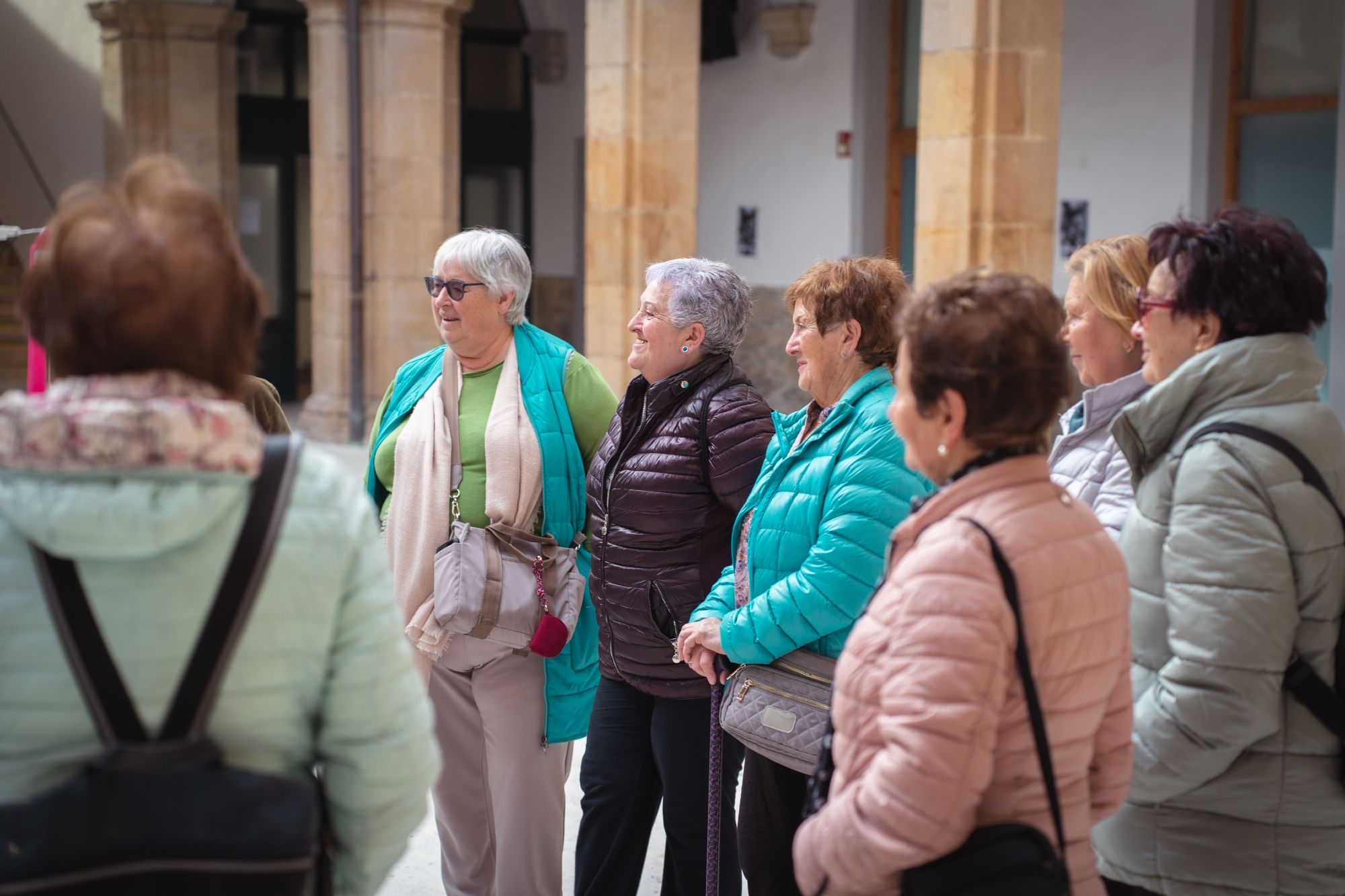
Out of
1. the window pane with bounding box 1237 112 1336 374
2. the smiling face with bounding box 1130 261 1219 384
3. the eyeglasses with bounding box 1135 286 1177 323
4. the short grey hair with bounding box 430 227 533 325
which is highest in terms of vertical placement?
the window pane with bounding box 1237 112 1336 374

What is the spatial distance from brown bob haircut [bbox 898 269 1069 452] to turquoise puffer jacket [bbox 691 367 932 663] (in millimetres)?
798

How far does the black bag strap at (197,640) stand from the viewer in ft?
5.41

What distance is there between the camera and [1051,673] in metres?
1.86

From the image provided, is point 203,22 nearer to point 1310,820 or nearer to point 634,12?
point 634,12

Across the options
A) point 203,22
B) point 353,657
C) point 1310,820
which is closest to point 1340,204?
point 1310,820

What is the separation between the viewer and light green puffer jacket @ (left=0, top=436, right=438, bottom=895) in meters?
1.64

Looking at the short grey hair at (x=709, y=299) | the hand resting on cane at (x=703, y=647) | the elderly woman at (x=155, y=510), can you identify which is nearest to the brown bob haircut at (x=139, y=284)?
the elderly woman at (x=155, y=510)

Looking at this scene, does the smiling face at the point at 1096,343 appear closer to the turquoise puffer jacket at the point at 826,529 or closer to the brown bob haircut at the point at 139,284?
the turquoise puffer jacket at the point at 826,529

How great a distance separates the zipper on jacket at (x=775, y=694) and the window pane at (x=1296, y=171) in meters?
7.25

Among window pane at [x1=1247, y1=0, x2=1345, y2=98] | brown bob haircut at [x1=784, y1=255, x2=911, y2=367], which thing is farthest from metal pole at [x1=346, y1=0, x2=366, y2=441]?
brown bob haircut at [x1=784, y1=255, x2=911, y2=367]

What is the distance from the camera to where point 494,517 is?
3.45 metres

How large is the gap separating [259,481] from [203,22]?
559 inches

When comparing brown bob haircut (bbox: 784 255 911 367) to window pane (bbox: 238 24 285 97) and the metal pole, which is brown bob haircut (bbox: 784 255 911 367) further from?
window pane (bbox: 238 24 285 97)

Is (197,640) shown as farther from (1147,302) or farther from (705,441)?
(705,441)
